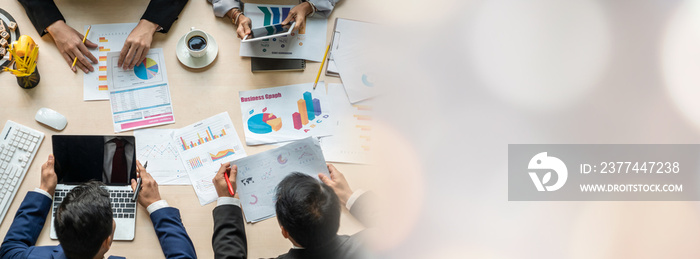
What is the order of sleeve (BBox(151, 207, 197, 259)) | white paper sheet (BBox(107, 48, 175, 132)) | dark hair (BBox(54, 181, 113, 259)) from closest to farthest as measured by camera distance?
dark hair (BBox(54, 181, 113, 259)) → sleeve (BBox(151, 207, 197, 259)) → white paper sheet (BBox(107, 48, 175, 132))

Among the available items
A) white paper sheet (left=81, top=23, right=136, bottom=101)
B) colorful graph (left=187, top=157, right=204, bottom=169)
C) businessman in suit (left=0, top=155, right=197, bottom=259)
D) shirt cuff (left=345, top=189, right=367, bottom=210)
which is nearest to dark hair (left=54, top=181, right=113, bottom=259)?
businessman in suit (left=0, top=155, right=197, bottom=259)

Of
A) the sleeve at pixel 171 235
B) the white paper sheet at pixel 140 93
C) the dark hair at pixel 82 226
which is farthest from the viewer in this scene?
the white paper sheet at pixel 140 93

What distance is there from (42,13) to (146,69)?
32 centimetres

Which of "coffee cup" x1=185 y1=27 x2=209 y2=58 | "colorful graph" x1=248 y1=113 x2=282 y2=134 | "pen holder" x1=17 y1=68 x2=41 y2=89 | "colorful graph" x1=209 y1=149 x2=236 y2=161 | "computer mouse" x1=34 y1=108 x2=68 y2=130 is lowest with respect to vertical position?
"colorful graph" x1=209 y1=149 x2=236 y2=161

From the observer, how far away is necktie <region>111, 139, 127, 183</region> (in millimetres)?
854

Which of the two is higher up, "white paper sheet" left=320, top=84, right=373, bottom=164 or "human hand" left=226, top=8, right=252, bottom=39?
"human hand" left=226, top=8, right=252, bottom=39

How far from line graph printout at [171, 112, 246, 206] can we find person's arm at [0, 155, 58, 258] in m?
0.32

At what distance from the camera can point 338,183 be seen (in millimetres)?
863

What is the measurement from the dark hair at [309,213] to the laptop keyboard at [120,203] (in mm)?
415

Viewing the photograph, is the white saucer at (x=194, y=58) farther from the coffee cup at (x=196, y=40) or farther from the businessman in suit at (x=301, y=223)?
the businessman in suit at (x=301, y=223)

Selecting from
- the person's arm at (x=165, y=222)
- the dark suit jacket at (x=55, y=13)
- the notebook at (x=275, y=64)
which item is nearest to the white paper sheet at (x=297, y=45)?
the notebook at (x=275, y=64)

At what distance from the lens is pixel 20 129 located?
2.88 feet

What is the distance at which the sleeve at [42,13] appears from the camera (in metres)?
0.91

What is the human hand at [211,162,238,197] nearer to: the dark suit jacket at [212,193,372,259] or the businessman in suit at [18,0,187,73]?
the dark suit jacket at [212,193,372,259]
